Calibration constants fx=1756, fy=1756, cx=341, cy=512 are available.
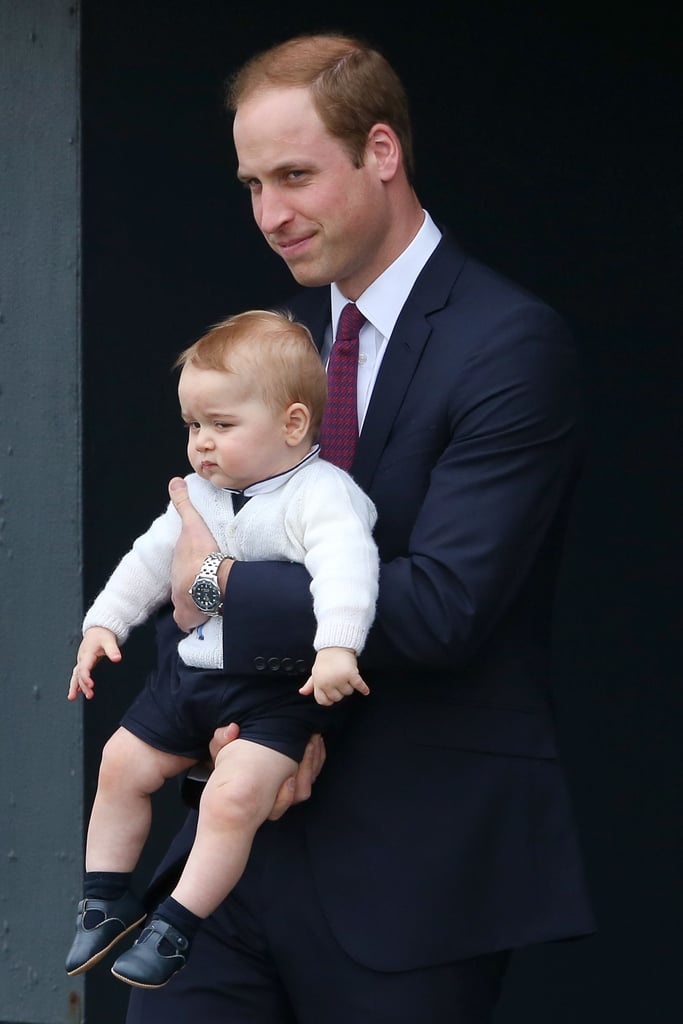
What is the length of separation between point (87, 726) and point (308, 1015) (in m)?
1.75

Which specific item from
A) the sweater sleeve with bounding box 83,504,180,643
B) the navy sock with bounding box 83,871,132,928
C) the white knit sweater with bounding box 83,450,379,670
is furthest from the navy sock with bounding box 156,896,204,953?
the sweater sleeve with bounding box 83,504,180,643

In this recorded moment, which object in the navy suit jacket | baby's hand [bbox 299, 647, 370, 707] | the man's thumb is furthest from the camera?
the man's thumb

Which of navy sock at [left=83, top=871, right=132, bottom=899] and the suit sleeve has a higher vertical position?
the suit sleeve

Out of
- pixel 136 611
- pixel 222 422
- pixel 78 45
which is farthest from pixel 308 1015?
pixel 78 45

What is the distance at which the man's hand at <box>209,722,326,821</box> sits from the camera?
252 centimetres

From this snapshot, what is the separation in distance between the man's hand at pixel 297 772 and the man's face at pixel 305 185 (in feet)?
2.23

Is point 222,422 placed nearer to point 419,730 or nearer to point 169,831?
point 419,730

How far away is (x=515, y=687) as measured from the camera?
2.57 m

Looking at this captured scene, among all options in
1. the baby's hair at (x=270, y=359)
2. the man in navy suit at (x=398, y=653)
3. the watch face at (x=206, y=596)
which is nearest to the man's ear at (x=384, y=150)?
the man in navy suit at (x=398, y=653)

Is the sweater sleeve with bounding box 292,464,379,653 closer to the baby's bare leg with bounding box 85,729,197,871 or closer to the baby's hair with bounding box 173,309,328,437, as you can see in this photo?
the baby's hair with bounding box 173,309,328,437

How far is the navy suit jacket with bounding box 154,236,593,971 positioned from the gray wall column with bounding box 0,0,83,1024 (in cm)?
126

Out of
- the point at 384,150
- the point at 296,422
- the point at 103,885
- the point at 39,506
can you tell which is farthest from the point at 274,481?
the point at 39,506

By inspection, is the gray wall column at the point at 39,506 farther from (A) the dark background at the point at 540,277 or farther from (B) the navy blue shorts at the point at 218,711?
(B) the navy blue shorts at the point at 218,711

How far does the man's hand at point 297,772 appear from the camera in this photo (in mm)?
2521
